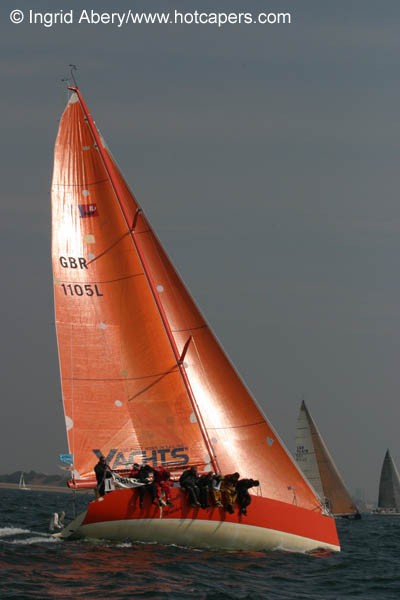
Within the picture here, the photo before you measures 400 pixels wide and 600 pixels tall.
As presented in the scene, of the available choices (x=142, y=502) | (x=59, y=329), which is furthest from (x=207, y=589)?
(x=59, y=329)

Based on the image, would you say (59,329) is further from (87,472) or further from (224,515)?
(224,515)

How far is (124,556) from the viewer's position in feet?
68.1

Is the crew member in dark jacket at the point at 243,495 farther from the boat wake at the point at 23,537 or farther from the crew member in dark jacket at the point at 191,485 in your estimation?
the boat wake at the point at 23,537

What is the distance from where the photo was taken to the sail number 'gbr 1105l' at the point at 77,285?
80.5 ft

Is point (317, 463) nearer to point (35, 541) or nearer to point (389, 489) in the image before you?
point (389, 489)

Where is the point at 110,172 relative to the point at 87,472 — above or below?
above

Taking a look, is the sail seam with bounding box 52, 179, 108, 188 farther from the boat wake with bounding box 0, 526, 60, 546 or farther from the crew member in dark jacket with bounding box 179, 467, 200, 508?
the boat wake with bounding box 0, 526, 60, 546

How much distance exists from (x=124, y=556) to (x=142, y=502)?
5.80 feet

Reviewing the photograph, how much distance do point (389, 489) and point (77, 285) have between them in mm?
61474

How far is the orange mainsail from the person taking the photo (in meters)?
24.2

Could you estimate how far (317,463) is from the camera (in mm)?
56125

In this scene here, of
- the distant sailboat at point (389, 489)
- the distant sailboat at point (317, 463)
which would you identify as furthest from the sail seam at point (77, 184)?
the distant sailboat at point (389, 489)

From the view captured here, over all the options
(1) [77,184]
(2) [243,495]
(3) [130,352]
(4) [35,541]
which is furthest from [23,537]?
(1) [77,184]

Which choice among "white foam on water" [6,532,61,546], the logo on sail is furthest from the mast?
"white foam on water" [6,532,61,546]
